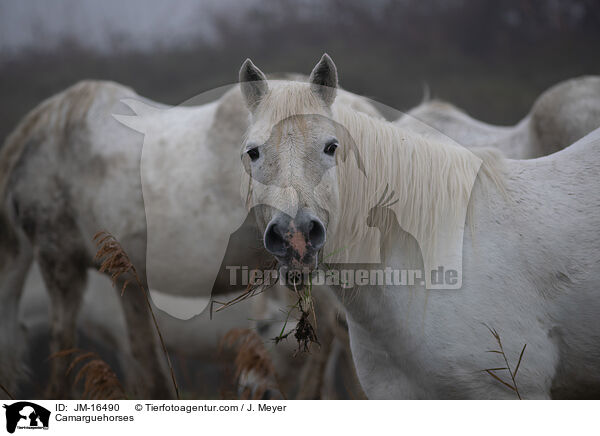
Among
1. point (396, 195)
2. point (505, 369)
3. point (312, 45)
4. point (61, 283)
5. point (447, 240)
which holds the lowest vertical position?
point (61, 283)

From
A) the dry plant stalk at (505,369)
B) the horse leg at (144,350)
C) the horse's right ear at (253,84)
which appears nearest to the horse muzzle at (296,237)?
the horse's right ear at (253,84)

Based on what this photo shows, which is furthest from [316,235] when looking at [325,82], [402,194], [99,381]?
[99,381]

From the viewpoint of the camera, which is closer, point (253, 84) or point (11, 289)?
point (253, 84)

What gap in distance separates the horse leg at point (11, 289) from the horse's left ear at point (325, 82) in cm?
227

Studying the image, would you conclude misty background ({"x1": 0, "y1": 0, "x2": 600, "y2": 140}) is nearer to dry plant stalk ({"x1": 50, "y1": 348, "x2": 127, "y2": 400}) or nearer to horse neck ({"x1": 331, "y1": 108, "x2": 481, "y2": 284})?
horse neck ({"x1": 331, "y1": 108, "x2": 481, "y2": 284})

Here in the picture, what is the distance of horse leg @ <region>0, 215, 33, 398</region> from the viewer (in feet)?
9.46

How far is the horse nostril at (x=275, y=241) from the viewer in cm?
127

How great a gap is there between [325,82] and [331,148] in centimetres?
23

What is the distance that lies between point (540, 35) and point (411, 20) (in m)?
0.81
